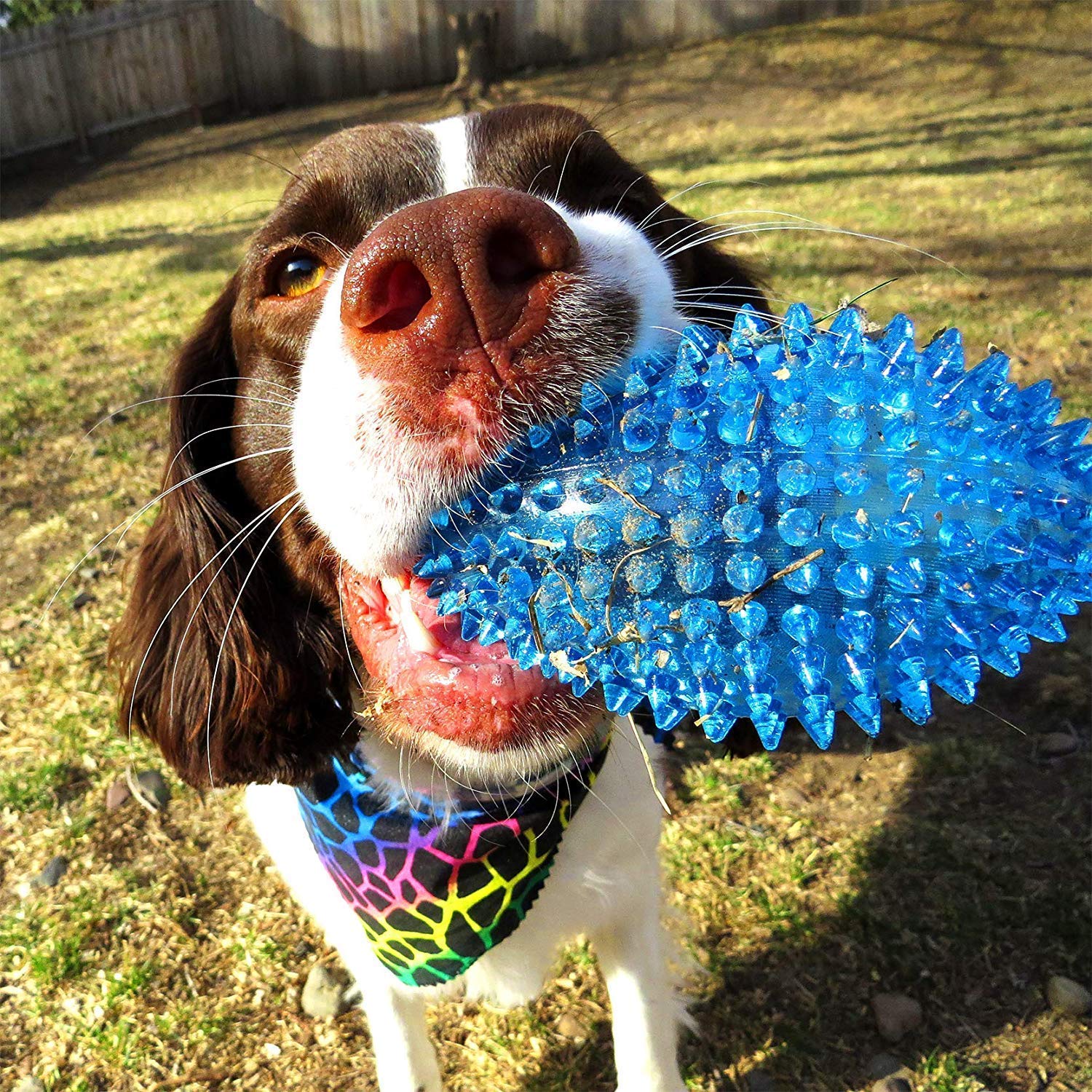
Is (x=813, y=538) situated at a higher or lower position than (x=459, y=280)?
lower

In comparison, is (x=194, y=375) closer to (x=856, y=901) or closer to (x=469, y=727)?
(x=469, y=727)

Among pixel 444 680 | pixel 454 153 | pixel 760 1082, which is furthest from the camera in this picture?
pixel 760 1082

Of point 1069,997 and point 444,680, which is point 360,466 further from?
point 1069,997

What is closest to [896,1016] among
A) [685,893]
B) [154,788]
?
[685,893]

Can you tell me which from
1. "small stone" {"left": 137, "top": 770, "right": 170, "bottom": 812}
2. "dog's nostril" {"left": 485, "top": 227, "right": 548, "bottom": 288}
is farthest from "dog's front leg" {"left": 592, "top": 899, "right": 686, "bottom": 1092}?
"small stone" {"left": 137, "top": 770, "right": 170, "bottom": 812}

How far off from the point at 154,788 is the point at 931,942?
2.14 metres

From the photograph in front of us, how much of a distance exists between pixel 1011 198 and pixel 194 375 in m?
6.32

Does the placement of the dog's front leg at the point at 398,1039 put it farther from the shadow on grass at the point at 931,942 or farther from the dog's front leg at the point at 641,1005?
the dog's front leg at the point at 641,1005

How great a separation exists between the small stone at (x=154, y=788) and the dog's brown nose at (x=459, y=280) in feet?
7.01

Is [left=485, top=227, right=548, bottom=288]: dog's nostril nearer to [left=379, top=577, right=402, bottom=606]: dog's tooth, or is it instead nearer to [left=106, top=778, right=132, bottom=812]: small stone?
[left=379, top=577, right=402, bottom=606]: dog's tooth

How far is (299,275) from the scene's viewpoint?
1.64 metres

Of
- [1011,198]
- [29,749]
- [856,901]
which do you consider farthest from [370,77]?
[856,901]

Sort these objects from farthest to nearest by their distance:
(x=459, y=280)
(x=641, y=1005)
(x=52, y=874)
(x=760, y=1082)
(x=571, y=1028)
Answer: (x=52, y=874) → (x=571, y=1028) → (x=760, y=1082) → (x=641, y=1005) → (x=459, y=280)

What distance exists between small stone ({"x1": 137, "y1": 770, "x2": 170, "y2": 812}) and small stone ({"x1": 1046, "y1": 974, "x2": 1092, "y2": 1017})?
2329mm
